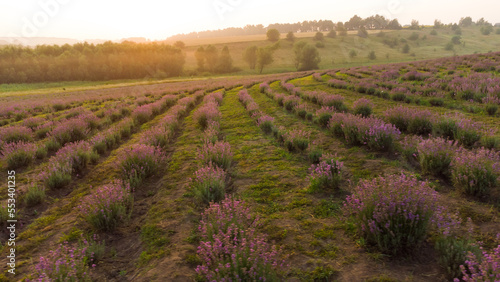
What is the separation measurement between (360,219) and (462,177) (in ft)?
7.25

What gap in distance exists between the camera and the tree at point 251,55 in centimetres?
7975

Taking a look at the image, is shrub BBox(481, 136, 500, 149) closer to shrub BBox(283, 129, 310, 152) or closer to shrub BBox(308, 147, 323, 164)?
shrub BBox(308, 147, 323, 164)

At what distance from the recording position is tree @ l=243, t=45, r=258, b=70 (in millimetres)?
79750

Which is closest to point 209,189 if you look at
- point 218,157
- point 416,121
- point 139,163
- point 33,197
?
point 218,157

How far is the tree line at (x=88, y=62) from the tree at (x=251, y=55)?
2060 cm

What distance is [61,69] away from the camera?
6469 cm

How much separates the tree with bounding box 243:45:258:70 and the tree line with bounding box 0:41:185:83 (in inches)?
811

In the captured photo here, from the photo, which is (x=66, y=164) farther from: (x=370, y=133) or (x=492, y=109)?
(x=492, y=109)

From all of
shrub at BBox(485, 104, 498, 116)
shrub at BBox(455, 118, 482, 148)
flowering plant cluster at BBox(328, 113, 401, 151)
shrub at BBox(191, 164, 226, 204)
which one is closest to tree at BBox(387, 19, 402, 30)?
shrub at BBox(485, 104, 498, 116)

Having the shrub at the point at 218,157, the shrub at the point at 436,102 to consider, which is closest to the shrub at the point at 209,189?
the shrub at the point at 218,157

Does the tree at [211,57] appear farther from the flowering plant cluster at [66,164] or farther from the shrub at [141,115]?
the flowering plant cluster at [66,164]

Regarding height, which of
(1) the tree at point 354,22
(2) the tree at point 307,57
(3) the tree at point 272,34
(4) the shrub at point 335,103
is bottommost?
(4) the shrub at point 335,103

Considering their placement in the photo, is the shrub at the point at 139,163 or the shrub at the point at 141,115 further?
the shrub at the point at 141,115

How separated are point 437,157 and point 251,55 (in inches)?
3149
